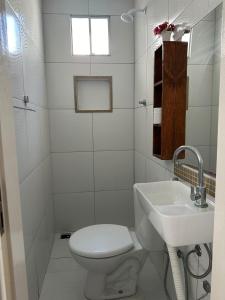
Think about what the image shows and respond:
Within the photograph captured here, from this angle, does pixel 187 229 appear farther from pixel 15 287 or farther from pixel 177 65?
pixel 177 65

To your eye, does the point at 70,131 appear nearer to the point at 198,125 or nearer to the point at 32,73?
the point at 32,73

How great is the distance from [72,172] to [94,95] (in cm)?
84

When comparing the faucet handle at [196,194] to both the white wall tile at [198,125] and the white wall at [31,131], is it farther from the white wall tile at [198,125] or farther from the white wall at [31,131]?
the white wall at [31,131]

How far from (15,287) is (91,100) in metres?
1.94

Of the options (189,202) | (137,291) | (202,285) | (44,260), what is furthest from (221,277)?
(44,260)

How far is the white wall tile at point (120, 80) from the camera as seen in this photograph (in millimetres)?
2312

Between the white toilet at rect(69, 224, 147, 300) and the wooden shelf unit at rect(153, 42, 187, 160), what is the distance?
65 centimetres

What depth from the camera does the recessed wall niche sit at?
233 cm

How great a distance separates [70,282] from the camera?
5.95ft

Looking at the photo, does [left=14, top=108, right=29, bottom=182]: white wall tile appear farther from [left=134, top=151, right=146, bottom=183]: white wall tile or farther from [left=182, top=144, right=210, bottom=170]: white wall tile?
[left=134, top=151, right=146, bottom=183]: white wall tile

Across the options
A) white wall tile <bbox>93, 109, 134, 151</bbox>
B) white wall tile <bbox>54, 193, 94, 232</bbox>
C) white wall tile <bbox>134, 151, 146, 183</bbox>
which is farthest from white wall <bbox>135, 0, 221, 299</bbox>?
white wall tile <bbox>54, 193, 94, 232</bbox>

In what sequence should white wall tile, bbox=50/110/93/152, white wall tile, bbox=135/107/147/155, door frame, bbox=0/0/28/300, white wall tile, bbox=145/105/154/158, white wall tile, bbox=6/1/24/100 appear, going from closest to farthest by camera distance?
door frame, bbox=0/0/28/300 < white wall tile, bbox=6/1/24/100 < white wall tile, bbox=145/105/154/158 < white wall tile, bbox=135/107/147/155 < white wall tile, bbox=50/110/93/152

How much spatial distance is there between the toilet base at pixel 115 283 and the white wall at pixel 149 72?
29 centimetres

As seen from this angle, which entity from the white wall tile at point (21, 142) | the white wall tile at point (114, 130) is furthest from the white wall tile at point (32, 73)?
the white wall tile at point (114, 130)
